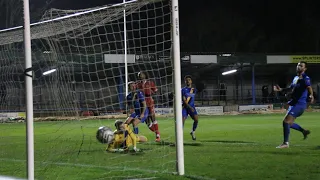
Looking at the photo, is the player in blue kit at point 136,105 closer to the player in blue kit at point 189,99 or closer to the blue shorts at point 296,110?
the player in blue kit at point 189,99

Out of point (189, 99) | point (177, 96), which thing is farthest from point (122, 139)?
point (189, 99)

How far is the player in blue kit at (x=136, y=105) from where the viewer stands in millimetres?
10252

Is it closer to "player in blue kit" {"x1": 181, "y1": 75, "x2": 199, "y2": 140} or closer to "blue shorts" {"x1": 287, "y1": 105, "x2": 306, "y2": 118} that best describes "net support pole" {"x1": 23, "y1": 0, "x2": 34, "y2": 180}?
"blue shorts" {"x1": 287, "y1": 105, "x2": 306, "y2": 118}

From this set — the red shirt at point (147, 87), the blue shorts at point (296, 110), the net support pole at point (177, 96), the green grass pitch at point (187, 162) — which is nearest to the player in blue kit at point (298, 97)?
the blue shorts at point (296, 110)

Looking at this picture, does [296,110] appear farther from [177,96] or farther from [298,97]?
[177,96]

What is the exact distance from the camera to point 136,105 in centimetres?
1082

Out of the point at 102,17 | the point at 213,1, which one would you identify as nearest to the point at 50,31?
the point at 102,17

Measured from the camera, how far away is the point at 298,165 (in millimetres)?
7285

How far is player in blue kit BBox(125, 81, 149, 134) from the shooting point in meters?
10.3

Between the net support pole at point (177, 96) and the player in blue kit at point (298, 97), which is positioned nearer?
the net support pole at point (177, 96)

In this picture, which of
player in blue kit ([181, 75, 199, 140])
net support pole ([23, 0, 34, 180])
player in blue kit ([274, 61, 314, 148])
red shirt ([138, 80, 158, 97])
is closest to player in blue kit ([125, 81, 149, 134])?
red shirt ([138, 80, 158, 97])

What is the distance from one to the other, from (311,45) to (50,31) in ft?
125

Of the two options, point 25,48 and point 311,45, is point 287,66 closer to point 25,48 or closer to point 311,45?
point 311,45

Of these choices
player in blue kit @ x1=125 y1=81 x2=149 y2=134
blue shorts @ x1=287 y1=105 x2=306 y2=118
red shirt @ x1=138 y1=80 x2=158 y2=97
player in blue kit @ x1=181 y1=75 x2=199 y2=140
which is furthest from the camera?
player in blue kit @ x1=181 y1=75 x2=199 y2=140
